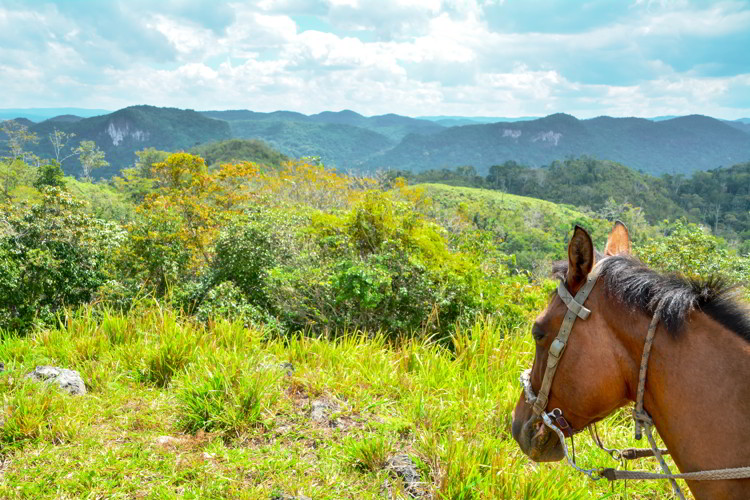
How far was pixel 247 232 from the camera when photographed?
9.89 m

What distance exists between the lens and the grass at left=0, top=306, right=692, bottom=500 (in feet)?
7.93

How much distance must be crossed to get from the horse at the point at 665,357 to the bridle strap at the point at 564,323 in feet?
0.04

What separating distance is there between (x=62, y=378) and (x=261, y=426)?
1.65m

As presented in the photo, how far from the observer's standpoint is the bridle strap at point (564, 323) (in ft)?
4.66

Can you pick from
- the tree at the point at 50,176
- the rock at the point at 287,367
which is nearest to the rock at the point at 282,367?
the rock at the point at 287,367

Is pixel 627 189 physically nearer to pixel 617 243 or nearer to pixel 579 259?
pixel 617 243

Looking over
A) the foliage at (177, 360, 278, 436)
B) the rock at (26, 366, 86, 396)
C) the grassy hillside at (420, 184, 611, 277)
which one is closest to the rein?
the foliage at (177, 360, 278, 436)

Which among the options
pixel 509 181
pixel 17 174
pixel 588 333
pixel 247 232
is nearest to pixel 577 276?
pixel 588 333

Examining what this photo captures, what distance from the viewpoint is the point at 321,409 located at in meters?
3.19

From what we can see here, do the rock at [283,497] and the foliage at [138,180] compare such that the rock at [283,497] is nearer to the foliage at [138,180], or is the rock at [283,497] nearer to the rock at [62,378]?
the rock at [62,378]

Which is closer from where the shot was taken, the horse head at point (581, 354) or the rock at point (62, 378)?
the horse head at point (581, 354)

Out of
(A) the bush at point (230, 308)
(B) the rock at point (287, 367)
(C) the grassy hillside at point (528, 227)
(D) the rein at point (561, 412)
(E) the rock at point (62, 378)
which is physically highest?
(D) the rein at point (561, 412)

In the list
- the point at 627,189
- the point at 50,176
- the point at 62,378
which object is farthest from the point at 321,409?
the point at 627,189

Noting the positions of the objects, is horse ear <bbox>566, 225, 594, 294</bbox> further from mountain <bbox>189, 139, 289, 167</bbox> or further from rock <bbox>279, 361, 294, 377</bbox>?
mountain <bbox>189, 139, 289, 167</bbox>
